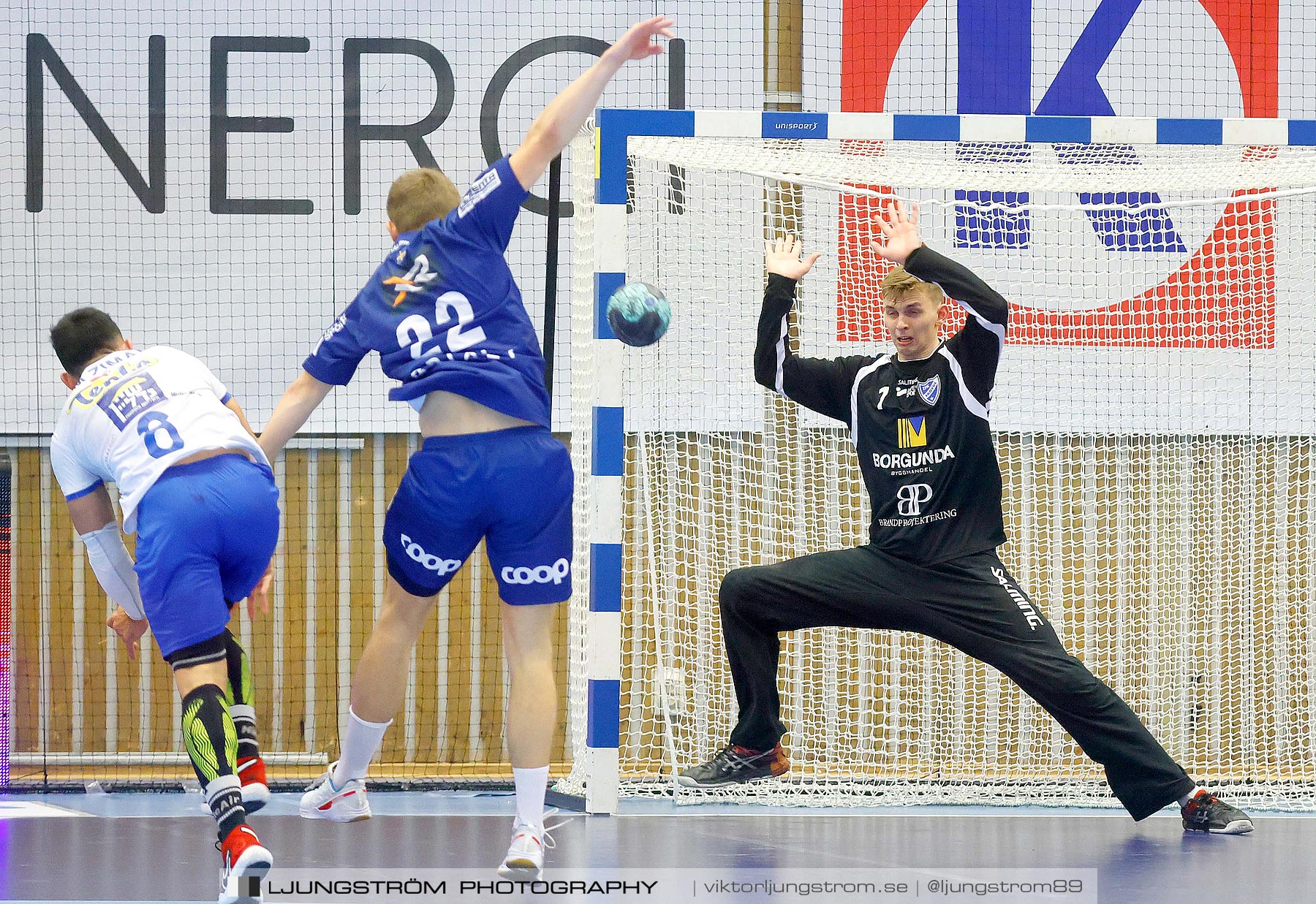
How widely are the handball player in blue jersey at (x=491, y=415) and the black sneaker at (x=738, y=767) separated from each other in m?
1.09

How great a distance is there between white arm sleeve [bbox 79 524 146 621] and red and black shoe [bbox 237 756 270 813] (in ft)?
1.78

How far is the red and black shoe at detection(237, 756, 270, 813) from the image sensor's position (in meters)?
3.88

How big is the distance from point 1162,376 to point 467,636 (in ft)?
12.3

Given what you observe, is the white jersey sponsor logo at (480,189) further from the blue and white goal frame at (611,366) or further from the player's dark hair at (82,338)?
the blue and white goal frame at (611,366)

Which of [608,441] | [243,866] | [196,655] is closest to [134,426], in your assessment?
[196,655]

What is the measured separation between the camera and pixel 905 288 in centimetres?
481

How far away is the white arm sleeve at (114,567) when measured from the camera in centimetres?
379

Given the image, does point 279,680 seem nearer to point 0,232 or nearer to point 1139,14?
point 0,232

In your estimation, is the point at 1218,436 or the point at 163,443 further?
the point at 1218,436

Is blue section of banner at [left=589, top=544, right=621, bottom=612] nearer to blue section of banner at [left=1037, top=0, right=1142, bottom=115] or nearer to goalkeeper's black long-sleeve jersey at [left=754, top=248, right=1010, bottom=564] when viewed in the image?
goalkeeper's black long-sleeve jersey at [left=754, top=248, right=1010, bottom=564]

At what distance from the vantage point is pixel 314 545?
677 centimetres

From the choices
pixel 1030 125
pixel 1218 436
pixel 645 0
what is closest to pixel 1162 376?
pixel 1218 436

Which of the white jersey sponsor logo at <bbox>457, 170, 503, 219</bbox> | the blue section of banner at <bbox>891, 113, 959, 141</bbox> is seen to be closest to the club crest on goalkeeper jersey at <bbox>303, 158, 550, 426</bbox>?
the white jersey sponsor logo at <bbox>457, 170, 503, 219</bbox>

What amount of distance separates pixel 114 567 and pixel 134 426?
456mm
